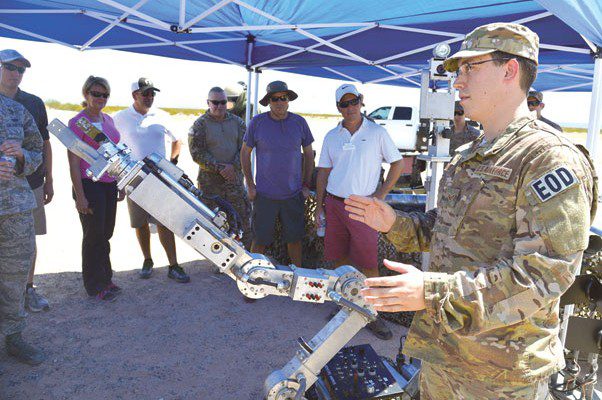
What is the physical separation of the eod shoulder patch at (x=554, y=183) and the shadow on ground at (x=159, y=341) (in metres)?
2.45

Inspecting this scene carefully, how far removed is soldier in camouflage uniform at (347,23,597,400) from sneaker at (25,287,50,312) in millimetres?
3639

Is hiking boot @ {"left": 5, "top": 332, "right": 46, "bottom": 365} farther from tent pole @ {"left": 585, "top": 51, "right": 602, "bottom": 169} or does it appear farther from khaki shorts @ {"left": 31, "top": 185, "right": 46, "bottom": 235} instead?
tent pole @ {"left": 585, "top": 51, "right": 602, "bottom": 169}

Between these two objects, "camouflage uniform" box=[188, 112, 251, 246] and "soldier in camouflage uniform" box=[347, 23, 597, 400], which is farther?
"camouflage uniform" box=[188, 112, 251, 246]

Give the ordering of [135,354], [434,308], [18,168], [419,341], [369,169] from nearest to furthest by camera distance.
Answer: [434,308], [419,341], [18,168], [135,354], [369,169]

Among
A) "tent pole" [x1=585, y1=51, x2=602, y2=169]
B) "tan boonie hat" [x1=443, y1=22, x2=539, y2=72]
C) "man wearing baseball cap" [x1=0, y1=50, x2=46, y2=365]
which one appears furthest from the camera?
"tent pole" [x1=585, y1=51, x2=602, y2=169]

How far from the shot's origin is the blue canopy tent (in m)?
4.00

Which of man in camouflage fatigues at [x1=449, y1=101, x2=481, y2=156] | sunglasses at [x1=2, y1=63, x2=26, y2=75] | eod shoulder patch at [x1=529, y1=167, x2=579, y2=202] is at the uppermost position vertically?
sunglasses at [x1=2, y1=63, x2=26, y2=75]

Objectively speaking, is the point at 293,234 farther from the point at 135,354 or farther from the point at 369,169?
the point at 135,354

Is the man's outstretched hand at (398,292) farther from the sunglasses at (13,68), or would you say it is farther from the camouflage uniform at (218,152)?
the camouflage uniform at (218,152)

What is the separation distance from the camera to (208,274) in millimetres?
5254

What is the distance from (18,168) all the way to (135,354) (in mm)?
1647

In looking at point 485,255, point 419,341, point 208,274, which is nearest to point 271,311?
point 208,274

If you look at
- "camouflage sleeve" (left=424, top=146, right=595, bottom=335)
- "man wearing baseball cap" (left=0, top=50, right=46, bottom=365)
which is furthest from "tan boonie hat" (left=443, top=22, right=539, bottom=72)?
"man wearing baseball cap" (left=0, top=50, right=46, bottom=365)

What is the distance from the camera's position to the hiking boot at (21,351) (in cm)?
328
